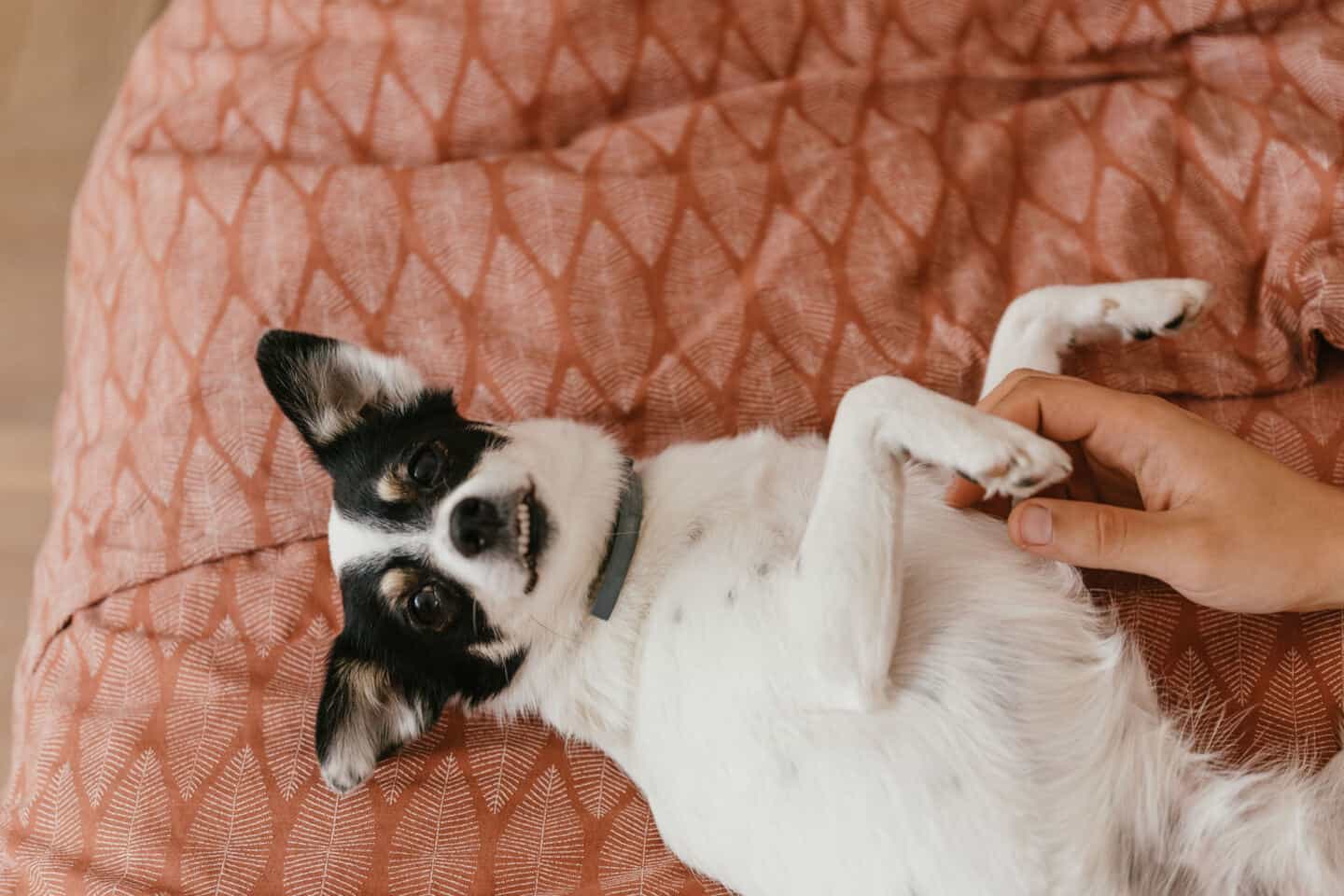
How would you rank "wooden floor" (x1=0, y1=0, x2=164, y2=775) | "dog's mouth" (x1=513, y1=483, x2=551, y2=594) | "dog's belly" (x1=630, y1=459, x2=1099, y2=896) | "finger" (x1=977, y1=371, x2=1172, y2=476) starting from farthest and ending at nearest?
"wooden floor" (x1=0, y1=0, x2=164, y2=775), "dog's mouth" (x1=513, y1=483, x2=551, y2=594), "finger" (x1=977, y1=371, x2=1172, y2=476), "dog's belly" (x1=630, y1=459, x2=1099, y2=896)

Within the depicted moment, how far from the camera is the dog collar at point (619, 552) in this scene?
198cm

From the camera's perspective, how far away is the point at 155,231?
103 inches

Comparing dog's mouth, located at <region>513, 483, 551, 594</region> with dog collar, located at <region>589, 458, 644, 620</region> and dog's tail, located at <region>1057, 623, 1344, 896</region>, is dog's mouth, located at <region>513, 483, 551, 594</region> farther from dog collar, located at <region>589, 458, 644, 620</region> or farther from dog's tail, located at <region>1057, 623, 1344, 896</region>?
dog's tail, located at <region>1057, 623, 1344, 896</region>

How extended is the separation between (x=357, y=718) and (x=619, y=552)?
0.66m

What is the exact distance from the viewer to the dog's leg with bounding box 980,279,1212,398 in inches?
79.4

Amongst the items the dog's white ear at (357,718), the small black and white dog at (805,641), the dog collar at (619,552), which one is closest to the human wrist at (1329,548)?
the small black and white dog at (805,641)

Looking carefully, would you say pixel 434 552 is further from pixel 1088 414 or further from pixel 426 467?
pixel 1088 414

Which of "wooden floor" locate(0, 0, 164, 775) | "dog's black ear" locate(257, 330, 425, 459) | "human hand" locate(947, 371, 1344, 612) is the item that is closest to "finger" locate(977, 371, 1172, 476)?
"human hand" locate(947, 371, 1344, 612)

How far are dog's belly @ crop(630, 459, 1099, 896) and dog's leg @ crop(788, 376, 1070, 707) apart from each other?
1.6 inches

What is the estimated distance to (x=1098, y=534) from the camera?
1.63 metres

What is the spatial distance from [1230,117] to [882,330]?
3.30 feet

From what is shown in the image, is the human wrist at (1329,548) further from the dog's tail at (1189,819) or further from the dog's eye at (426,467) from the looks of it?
the dog's eye at (426,467)

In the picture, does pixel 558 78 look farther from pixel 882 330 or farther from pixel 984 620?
pixel 984 620

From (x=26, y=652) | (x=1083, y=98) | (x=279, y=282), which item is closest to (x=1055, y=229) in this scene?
(x=1083, y=98)
